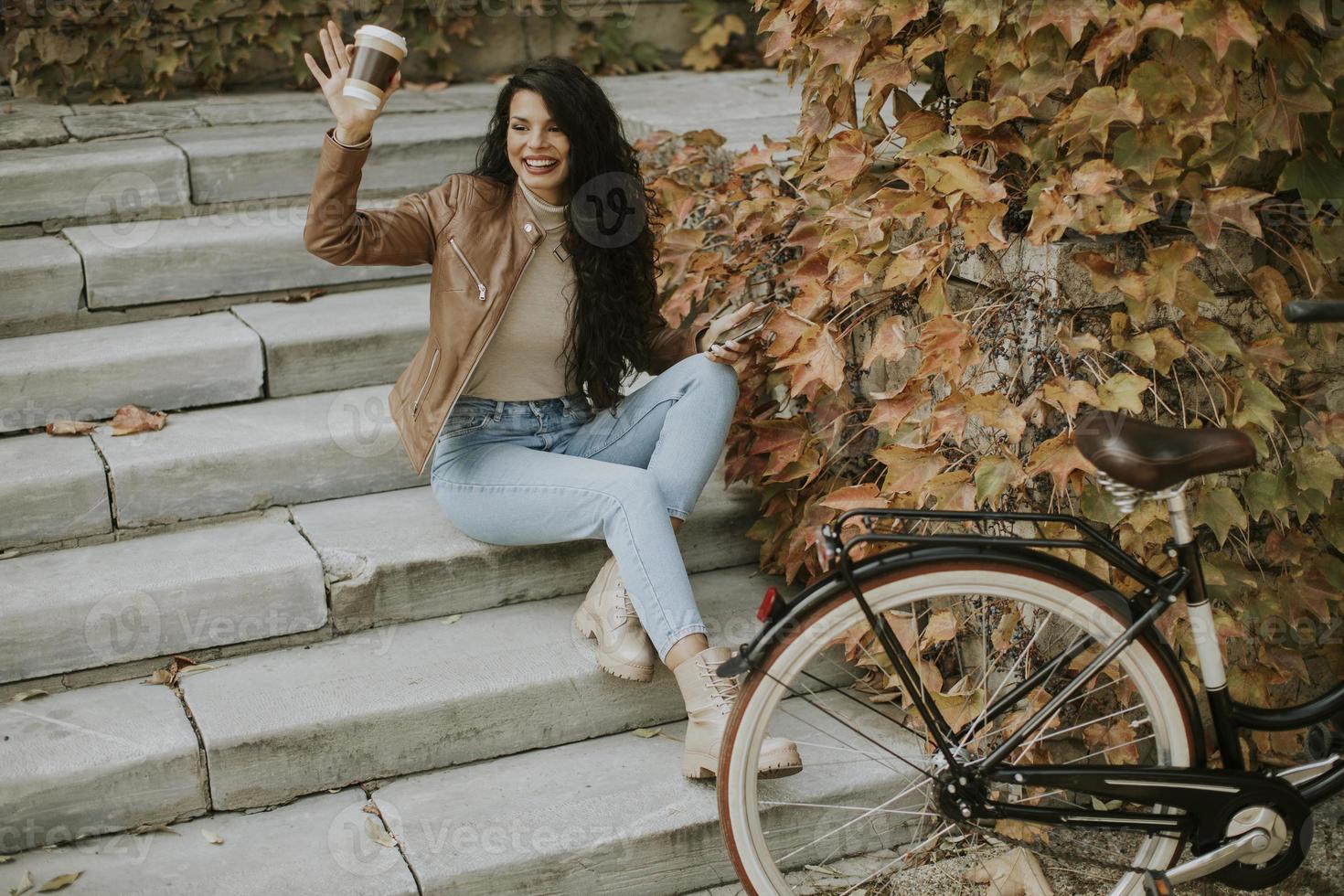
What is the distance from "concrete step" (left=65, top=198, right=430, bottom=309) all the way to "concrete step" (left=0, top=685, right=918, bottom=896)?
169cm

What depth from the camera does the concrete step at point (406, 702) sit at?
253 cm

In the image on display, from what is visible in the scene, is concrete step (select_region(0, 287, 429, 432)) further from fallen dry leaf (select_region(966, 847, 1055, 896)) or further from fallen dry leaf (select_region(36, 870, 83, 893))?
fallen dry leaf (select_region(966, 847, 1055, 896))

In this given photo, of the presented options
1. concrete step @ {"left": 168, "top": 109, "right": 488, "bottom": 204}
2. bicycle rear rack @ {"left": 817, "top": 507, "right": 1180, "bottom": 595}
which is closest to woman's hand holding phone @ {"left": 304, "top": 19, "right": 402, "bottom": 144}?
bicycle rear rack @ {"left": 817, "top": 507, "right": 1180, "bottom": 595}

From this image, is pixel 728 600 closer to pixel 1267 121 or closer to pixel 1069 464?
pixel 1069 464

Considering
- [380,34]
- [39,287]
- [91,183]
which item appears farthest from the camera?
[91,183]

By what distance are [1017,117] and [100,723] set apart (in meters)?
2.18

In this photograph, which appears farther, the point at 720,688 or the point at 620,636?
the point at 620,636

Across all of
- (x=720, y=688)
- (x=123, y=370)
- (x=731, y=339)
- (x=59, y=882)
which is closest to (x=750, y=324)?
(x=731, y=339)

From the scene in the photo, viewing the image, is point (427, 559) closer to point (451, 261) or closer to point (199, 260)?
point (451, 261)

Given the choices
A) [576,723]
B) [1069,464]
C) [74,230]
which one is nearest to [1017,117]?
[1069,464]

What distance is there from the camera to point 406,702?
103 inches

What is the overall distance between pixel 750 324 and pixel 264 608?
128 centimetres

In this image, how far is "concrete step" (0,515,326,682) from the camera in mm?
2650

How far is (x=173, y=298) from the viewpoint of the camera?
11.9 feet
